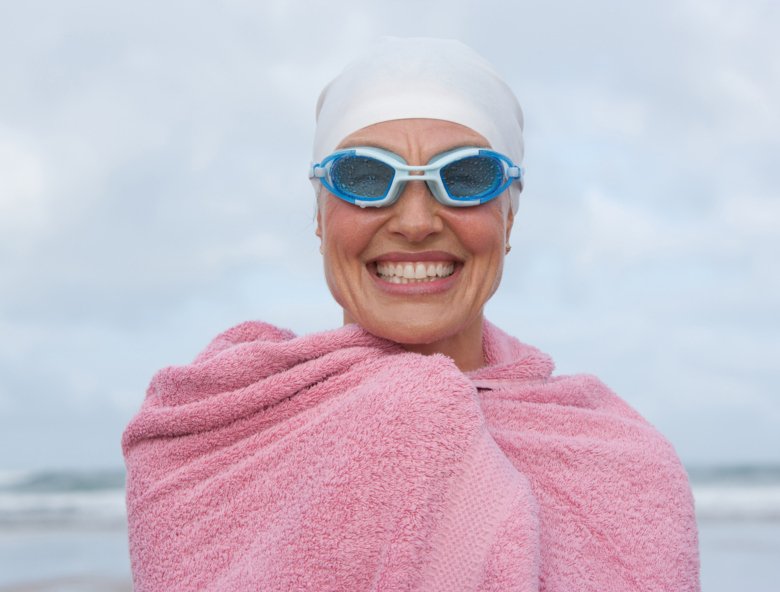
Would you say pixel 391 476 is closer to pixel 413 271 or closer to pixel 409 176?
pixel 413 271

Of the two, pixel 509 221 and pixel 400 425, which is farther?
pixel 509 221

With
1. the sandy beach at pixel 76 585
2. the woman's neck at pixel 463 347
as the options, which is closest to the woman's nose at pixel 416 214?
the woman's neck at pixel 463 347

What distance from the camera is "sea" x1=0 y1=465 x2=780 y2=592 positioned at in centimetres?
729

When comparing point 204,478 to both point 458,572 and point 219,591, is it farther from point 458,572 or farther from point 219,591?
point 458,572

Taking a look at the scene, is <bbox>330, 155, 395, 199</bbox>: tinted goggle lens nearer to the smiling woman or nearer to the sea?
the smiling woman

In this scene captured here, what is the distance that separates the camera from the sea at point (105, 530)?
7.29 metres

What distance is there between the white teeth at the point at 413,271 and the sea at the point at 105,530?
5.17 meters

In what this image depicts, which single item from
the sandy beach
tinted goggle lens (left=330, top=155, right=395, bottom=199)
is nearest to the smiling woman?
tinted goggle lens (left=330, top=155, right=395, bottom=199)

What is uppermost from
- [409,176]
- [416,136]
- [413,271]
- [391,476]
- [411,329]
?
[416,136]

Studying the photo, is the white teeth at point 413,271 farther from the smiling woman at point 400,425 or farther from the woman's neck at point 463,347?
the woman's neck at point 463,347

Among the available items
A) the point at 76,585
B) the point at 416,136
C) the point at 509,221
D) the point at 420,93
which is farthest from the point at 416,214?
the point at 76,585

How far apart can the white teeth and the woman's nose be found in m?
0.06

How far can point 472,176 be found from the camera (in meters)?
2.33

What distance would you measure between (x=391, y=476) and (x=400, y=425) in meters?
0.10
